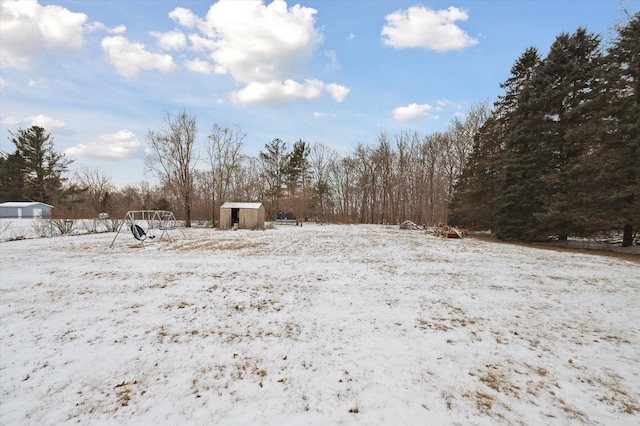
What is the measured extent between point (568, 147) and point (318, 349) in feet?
58.6

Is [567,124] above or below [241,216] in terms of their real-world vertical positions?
above

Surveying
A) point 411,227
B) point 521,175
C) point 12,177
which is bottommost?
point 411,227

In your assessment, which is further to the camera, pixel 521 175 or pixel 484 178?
pixel 484 178

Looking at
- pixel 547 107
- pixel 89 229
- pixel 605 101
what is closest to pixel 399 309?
pixel 605 101

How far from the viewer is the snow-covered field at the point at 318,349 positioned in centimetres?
257

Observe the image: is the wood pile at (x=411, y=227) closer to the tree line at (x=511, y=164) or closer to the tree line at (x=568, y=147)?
the tree line at (x=511, y=164)

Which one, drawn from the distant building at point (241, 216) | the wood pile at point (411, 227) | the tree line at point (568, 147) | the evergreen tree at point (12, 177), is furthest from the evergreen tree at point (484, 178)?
the evergreen tree at point (12, 177)

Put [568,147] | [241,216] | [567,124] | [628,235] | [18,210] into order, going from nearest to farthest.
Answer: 1. [628,235]
2. [568,147]
3. [567,124]
4. [241,216]
5. [18,210]

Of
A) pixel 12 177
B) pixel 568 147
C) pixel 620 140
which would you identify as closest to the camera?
pixel 620 140

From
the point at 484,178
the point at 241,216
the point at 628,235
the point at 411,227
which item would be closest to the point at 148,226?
the point at 241,216

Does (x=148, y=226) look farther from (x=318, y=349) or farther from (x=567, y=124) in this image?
(x=567, y=124)

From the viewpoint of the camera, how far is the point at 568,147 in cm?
1423

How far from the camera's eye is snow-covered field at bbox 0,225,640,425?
2.57 meters

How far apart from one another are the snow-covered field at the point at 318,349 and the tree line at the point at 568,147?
8.00m
